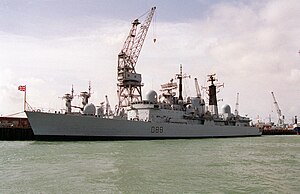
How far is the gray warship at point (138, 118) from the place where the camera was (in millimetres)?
34250

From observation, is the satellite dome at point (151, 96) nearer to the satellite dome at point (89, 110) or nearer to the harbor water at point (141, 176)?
the satellite dome at point (89, 110)

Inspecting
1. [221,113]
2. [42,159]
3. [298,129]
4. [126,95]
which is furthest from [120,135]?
[298,129]

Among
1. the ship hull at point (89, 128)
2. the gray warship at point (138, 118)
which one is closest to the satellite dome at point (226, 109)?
the gray warship at point (138, 118)

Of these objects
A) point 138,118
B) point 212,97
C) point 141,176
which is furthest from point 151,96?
point 141,176

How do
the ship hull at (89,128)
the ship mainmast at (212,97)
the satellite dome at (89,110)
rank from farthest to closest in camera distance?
the ship mainmast at (212,97) → the satellite dome at (89,110) → the ship hull at (89,128)

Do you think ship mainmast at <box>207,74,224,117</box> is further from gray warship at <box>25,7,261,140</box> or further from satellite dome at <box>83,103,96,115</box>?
satellite dome at <box>83,103,96,115</box>

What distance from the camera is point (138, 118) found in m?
42.4

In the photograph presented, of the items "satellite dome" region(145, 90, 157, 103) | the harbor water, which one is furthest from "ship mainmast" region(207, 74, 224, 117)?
the harbor water

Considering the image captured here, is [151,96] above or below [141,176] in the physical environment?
above

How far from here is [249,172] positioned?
51.0 ft

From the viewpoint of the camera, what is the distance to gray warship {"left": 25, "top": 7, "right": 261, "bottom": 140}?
34250 mm

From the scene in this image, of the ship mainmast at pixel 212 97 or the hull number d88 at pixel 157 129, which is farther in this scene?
the ship mainmast at pixel 212 97

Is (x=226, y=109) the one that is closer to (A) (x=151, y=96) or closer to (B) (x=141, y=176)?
(A) (x=151, y=96)

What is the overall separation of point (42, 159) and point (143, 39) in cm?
3468
